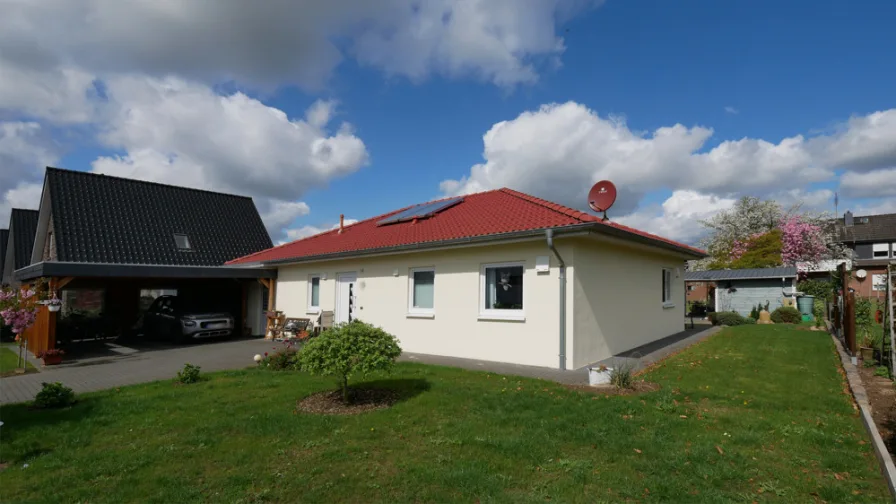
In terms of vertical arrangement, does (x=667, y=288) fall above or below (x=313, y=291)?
above

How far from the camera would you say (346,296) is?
14336 mm

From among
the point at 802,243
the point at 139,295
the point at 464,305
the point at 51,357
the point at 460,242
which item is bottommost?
the point at 51,357

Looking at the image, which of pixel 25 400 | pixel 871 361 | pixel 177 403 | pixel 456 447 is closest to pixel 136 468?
pixel 177 403

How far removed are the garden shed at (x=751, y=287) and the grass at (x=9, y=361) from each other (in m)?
27.7

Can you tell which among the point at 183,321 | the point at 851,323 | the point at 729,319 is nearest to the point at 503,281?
the point at 851,323

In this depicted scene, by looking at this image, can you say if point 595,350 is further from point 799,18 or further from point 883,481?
point 799,18

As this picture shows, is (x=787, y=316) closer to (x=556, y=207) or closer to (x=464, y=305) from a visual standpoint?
(x=556, y=207)

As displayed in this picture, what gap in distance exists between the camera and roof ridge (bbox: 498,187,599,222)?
9833 mm

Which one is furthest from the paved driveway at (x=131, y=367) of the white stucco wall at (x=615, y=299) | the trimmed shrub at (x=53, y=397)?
the white stucco wall at (x=615, y=299)

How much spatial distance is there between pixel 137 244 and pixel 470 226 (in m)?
15.1

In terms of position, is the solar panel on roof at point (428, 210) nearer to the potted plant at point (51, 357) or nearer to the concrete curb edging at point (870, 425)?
the potted plant at point (51, 357)

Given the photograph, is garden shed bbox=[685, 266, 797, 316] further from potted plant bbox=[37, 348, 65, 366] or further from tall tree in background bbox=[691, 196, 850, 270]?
potted plant bbox=[37, 348, 65, 366]

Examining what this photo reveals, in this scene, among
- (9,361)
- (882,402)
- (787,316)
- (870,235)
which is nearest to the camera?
(882,402)

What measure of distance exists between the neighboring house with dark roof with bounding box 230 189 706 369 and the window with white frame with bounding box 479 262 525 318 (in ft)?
0.08
